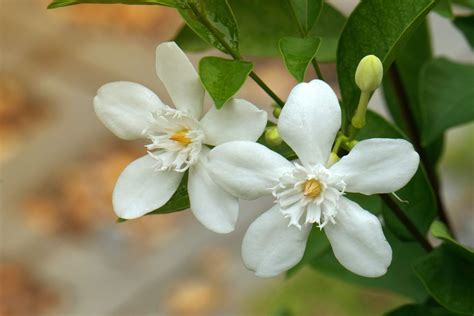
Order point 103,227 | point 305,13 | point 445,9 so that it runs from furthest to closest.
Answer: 1. point 103,227
2. point 445,9
3. point 305,13

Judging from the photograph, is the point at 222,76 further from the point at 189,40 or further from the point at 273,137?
the point at 189,40

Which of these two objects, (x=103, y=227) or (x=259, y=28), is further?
(x=103, y=227)

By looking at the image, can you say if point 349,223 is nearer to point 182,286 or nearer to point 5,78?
point 182,286

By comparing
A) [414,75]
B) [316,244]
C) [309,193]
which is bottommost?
[316,244]

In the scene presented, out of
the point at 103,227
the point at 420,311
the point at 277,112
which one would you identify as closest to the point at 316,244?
the point at 420,311

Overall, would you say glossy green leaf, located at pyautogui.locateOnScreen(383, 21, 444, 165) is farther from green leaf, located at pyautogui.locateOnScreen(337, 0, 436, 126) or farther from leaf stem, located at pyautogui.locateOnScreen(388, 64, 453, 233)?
green leaf, located at pyautogui.locateOnScreen(337, 0, 436, 126)

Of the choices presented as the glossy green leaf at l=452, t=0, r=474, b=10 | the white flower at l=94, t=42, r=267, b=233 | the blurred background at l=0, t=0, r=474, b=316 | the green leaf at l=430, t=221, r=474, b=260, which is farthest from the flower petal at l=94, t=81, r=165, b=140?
the blurred background at l=0, t=0, r=474, b=316

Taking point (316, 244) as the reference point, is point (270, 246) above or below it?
above
